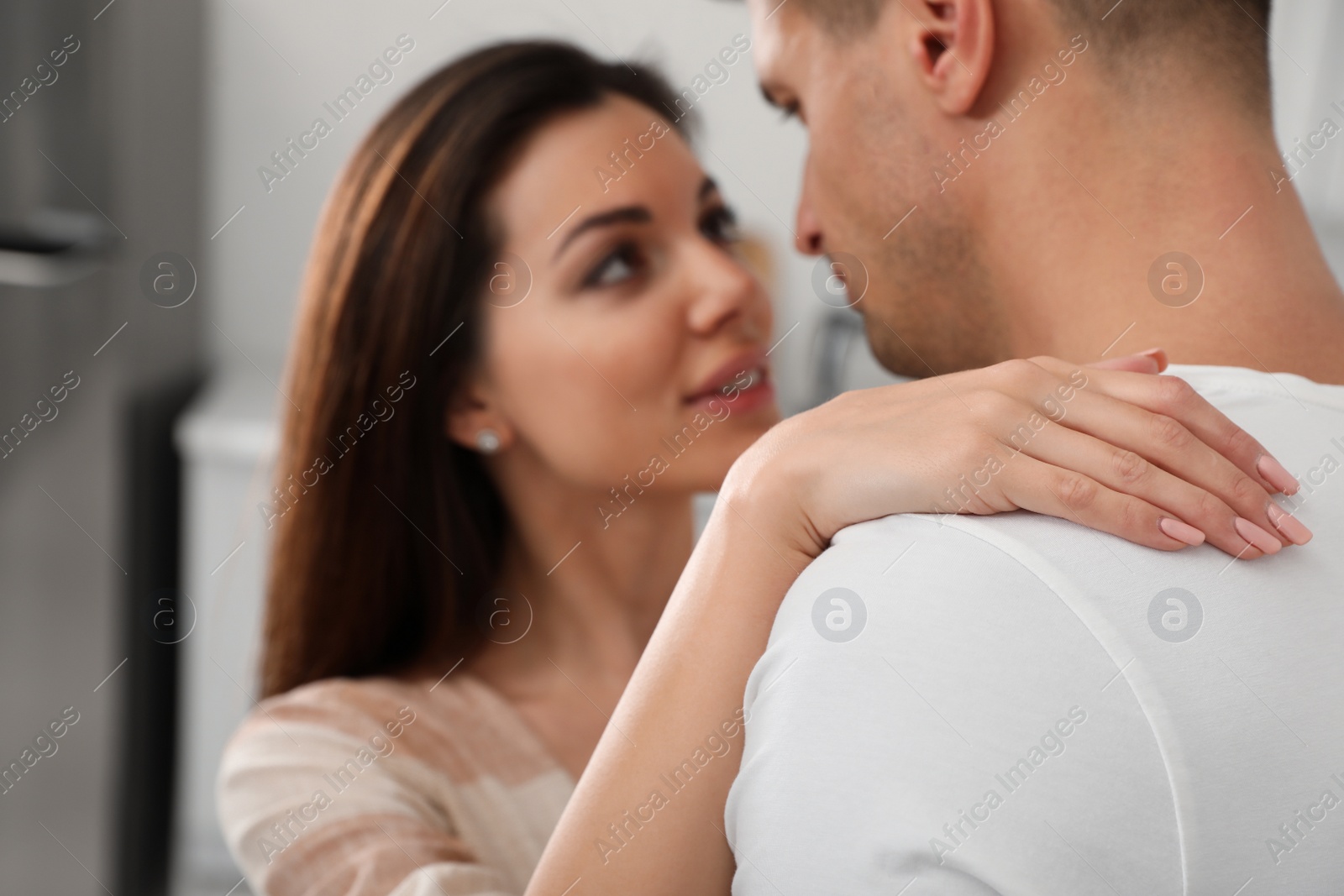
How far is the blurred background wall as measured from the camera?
1575mm

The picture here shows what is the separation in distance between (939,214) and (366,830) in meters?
0.73

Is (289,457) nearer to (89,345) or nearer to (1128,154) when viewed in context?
(89,345)

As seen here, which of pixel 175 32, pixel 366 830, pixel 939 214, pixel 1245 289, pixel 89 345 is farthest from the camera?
pixel 175 32

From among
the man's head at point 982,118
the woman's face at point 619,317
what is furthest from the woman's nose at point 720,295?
the man's head at point 982,118

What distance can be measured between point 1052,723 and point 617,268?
32.2 inches

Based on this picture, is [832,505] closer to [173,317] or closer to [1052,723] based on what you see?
[1052,723]

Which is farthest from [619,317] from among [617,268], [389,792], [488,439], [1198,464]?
[1198,464]

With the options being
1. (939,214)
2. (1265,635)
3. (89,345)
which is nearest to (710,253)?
(939,214)

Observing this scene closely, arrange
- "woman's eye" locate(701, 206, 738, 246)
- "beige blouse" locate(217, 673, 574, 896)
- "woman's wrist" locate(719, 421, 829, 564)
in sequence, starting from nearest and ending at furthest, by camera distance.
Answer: "woman's wrist" locate(719, 421, 829, 564)
"beige blouse" locate(217, 673, 574, 896)
"woman's eye" locate(701, 206, 738, 246)

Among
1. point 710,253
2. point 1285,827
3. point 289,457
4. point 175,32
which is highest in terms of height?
point 175,32

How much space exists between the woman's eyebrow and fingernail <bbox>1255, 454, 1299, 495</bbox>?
75 centimetres

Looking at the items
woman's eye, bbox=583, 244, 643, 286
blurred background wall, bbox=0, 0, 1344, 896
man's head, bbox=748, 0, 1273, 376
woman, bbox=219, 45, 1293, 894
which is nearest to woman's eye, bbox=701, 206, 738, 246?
woman, bbox=219, 45, 1293, 894

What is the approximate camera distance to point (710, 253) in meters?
1.16

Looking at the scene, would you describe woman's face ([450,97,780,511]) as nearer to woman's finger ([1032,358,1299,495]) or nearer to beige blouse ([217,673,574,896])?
beige blouse ([217,673,574,896])
